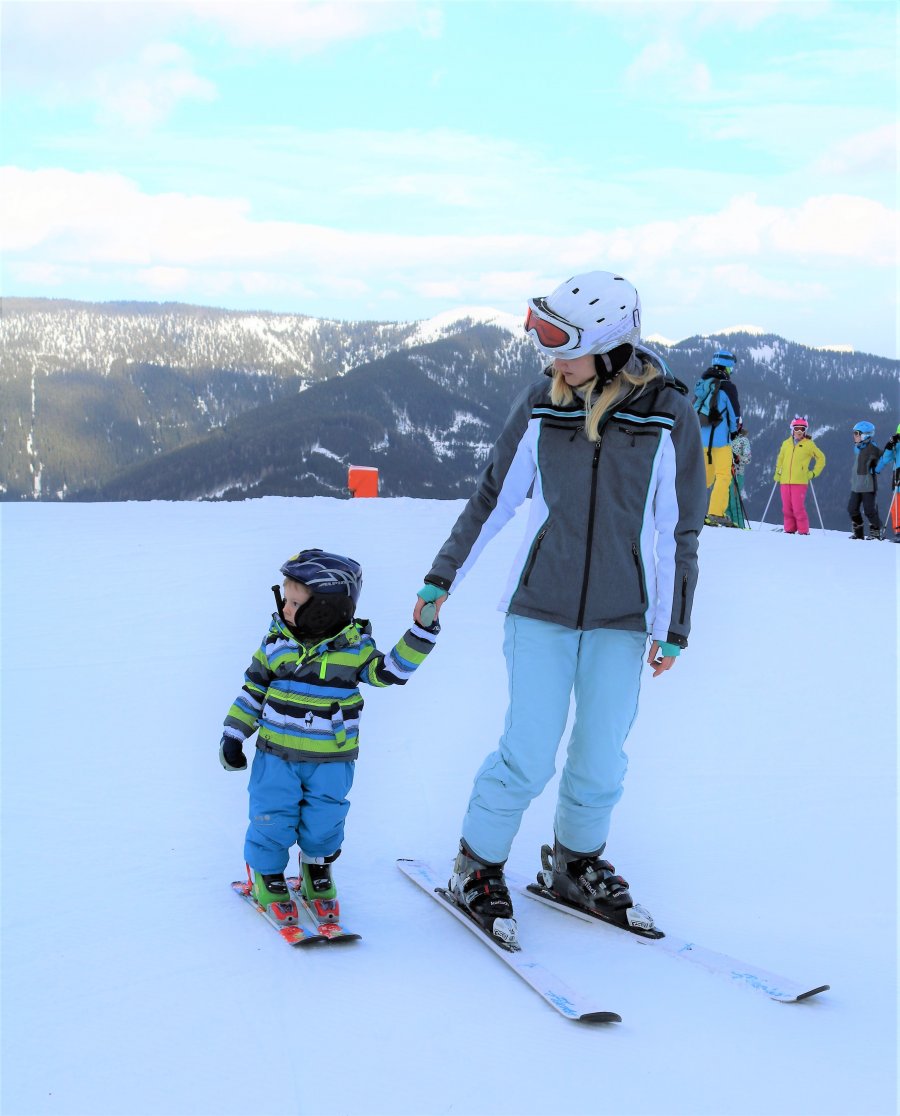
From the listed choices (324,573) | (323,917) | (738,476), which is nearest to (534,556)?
(324,573)

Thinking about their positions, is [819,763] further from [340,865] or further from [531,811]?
[340,865]

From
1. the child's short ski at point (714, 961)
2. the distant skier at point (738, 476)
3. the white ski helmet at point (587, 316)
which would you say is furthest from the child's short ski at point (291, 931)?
the distant skier at point (738, 476)

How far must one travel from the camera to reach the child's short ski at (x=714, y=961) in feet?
9.70

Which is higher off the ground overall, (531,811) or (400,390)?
(400,390)

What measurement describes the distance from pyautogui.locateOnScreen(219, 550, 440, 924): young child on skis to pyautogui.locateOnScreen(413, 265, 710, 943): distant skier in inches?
11.0

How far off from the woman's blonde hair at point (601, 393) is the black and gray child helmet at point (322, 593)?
84cm

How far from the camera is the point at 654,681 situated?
21.4 ft

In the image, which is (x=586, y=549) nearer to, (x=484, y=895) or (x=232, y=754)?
(x=484, y=895)

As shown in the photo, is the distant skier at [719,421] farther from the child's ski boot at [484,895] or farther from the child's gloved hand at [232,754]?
the child's gloved hand at [232,754]

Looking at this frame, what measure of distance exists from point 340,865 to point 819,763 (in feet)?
8.84

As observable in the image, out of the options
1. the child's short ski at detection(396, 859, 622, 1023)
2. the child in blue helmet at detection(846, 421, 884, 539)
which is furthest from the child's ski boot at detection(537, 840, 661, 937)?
the child in blue helmet at detection(846, 421, 884, 539)

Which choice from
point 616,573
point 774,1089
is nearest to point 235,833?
point 616,573

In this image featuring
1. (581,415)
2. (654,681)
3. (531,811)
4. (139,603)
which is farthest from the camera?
(139,603)

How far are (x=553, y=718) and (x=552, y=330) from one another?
3.95 feet
